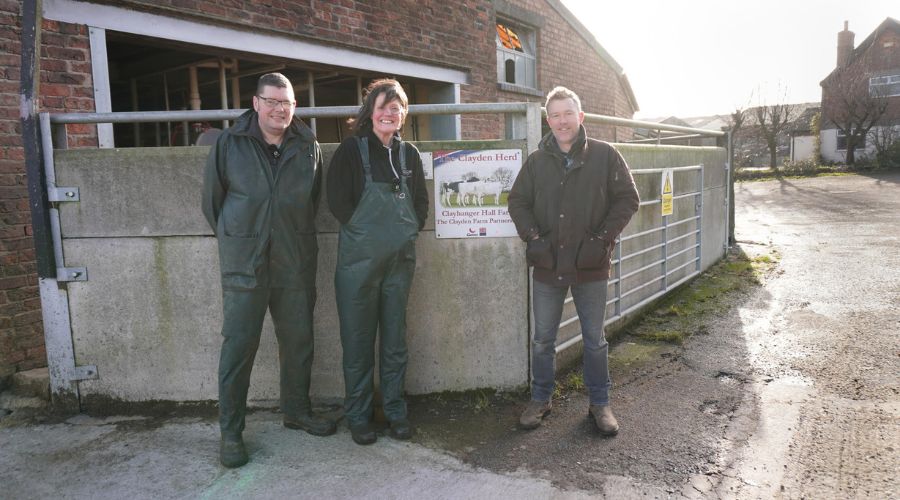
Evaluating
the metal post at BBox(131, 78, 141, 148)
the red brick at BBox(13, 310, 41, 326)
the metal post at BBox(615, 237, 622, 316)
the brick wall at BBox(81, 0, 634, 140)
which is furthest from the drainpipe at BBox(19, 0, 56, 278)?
the metal post at BBox(615, 237, 622, 316)

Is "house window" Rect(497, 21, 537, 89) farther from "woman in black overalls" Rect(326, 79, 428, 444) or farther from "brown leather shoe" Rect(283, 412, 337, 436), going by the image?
"brown leather shoe" Rect(283, 412, 337, 436)

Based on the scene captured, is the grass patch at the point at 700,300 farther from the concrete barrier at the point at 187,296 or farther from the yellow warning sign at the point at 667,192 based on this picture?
the concrete barrier at the point at 187,296

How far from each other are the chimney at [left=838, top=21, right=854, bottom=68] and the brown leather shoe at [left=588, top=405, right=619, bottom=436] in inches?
1628

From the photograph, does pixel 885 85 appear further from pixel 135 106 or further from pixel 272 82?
pixel 272 82

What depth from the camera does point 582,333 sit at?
13.1 feet

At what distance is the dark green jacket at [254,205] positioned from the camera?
3494mm

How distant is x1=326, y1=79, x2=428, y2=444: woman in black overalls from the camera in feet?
12.0

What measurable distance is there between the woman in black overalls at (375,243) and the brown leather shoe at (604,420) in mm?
1122

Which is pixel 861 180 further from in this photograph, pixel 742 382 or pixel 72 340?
pixel 72 340

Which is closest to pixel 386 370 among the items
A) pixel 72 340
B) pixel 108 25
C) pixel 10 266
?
pixel 72 340

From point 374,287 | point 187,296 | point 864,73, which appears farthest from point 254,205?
point 864,73

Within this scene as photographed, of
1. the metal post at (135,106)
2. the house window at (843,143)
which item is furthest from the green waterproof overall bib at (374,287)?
the house window at (843,143)

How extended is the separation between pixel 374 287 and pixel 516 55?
7.85 metres

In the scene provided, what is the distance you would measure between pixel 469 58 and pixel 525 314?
541 cm
